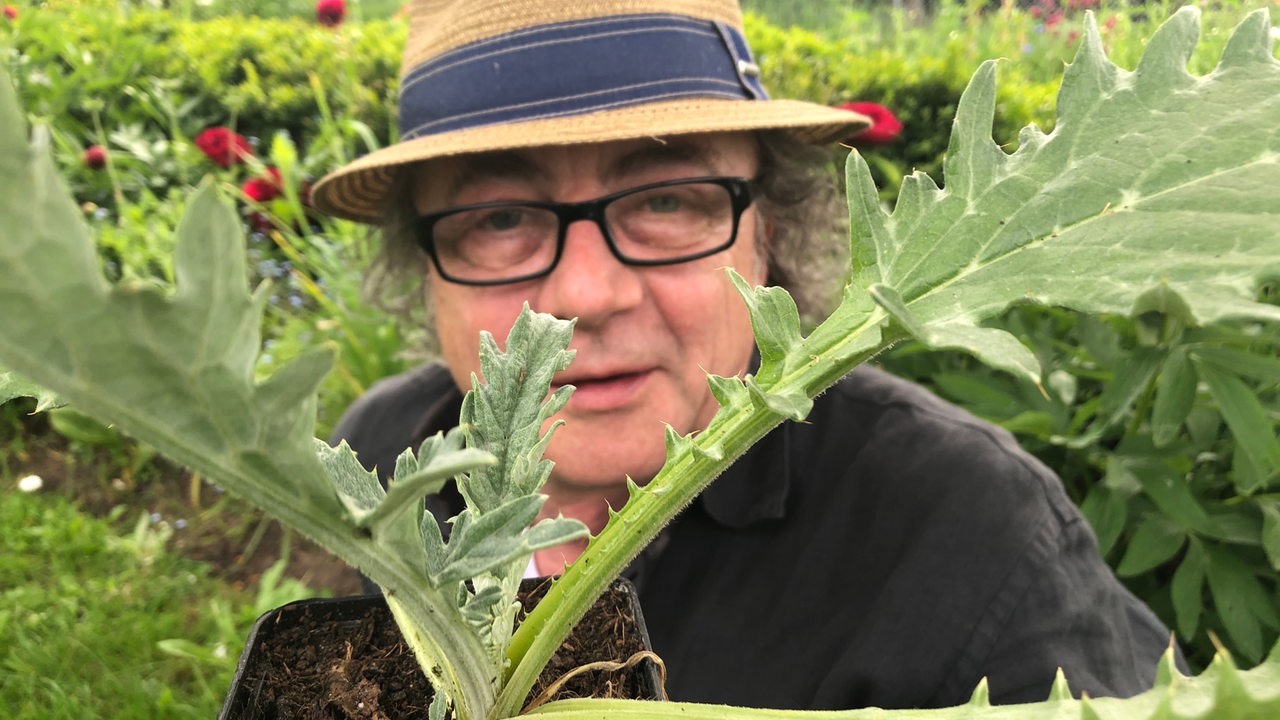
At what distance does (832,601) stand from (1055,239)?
41.5 inches

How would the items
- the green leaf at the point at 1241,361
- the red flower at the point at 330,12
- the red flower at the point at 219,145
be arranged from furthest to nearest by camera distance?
the red flower at the point at 330,12, the red flower at the point at 219,145, the green leaf at the point at 1241,361

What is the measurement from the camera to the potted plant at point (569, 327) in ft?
0.94

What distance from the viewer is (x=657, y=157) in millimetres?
1403

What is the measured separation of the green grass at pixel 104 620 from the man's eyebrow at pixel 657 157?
1.30 m

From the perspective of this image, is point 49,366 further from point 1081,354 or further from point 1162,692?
point 1081,354

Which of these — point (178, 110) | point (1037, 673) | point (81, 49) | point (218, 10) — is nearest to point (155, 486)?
point (178, 110)

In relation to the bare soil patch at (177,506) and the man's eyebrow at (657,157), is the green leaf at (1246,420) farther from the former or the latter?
the bare soil patch at (177,506)

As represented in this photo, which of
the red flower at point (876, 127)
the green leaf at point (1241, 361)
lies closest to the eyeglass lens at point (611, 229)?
the red flower at point (876, 127)

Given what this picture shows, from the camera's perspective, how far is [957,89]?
2600 millimetres

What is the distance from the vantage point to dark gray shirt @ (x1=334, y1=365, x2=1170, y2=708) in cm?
131

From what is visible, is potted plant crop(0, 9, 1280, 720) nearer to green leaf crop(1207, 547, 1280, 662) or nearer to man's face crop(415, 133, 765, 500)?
man's face crop(415, 133, 765, 500)

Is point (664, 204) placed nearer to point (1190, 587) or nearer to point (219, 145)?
point (1190, 587)

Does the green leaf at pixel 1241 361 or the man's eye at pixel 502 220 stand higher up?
the man's eye at pixel 502 220

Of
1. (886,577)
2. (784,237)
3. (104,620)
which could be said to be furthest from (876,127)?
(104,620)
